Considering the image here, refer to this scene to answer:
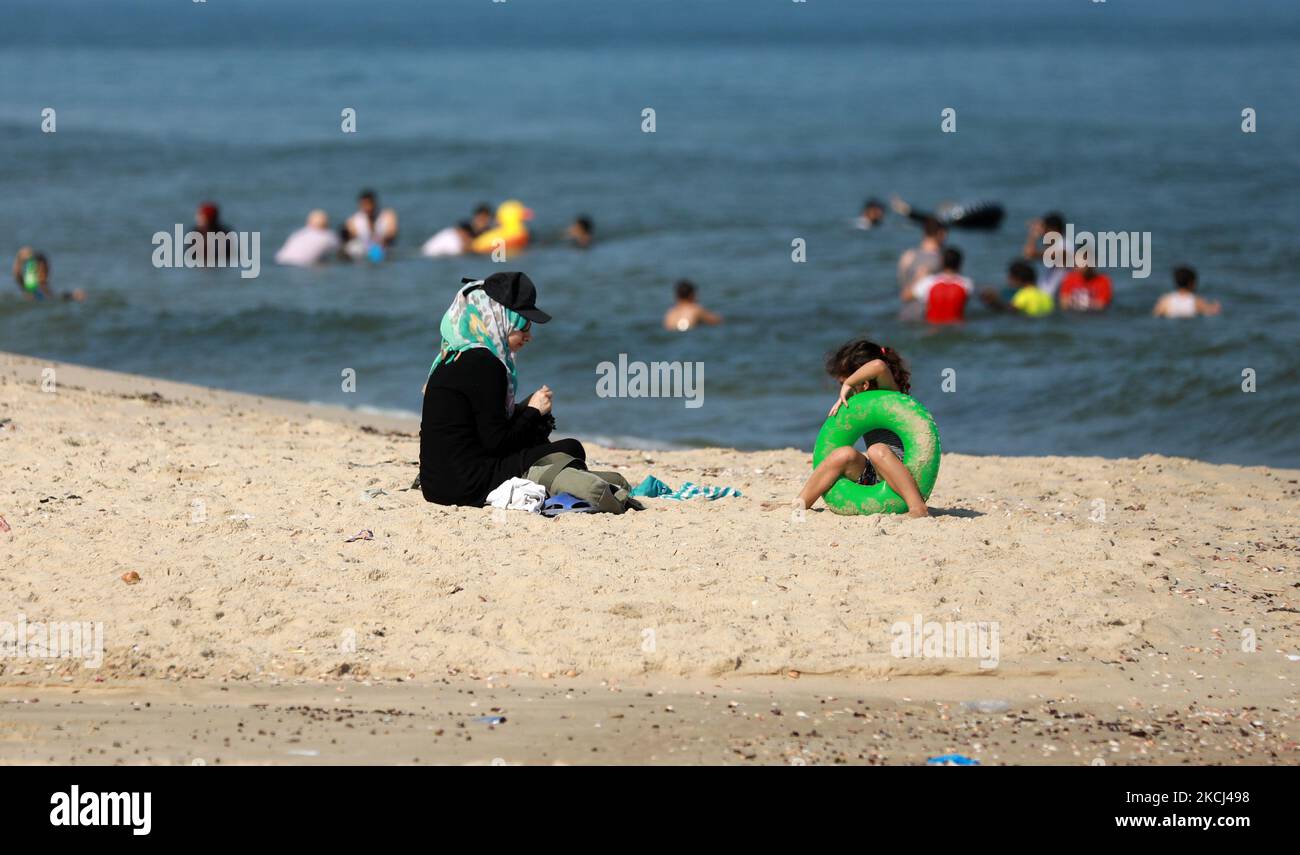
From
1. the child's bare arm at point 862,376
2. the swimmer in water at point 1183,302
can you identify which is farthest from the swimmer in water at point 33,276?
the swimmer in water at point 1183,302

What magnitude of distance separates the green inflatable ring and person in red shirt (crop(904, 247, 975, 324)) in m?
7.94

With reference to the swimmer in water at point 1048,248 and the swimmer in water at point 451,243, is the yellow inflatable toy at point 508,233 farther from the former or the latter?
the swimmer in water at point 1048,248

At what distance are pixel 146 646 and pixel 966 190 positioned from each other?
839 inches

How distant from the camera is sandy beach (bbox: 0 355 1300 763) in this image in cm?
505

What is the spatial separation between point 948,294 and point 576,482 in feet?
29.2

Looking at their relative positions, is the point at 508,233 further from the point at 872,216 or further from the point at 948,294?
the point at 948,294

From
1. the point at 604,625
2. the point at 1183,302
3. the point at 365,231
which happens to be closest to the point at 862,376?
the point at 604,625

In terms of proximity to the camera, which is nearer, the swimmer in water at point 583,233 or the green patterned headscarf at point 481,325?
the green patterned headscarf at point 481,325

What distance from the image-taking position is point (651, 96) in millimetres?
43781

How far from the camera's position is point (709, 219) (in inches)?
882

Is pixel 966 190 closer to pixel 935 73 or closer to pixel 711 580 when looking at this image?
pixel 711 580

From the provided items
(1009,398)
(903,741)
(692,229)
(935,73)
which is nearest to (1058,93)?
(935,73)

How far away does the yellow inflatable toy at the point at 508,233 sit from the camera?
20.4 meters

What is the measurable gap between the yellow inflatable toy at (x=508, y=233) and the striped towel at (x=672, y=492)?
512 inches
